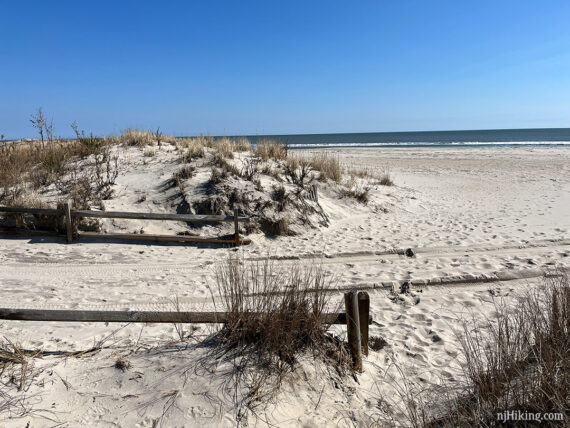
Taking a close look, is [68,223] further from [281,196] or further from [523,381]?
[523,381]

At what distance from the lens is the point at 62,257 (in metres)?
7.88

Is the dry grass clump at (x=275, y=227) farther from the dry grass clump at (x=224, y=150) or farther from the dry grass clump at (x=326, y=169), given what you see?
the dry grass clump at (x=326, y=169)

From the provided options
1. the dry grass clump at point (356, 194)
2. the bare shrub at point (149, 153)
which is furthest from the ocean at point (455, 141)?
Answer: the dry grass clump at point (356, 194)

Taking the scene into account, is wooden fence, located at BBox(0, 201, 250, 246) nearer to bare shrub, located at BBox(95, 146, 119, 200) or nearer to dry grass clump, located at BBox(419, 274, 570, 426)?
bare shrub, located at BBox(95, 146, 119, 200)

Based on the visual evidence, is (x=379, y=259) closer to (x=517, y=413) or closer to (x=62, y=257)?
(x=517, y=413)

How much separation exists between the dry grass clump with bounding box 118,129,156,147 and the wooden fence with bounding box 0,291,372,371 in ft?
40.3

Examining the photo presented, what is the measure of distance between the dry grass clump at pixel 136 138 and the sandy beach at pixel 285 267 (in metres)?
1.31

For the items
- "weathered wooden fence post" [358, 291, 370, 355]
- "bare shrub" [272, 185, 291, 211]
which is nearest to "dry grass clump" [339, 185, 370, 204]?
"bare shrub" [272, 185, 291, 211]

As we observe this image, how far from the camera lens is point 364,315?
12.4 feet

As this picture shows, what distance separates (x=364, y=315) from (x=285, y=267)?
376cm

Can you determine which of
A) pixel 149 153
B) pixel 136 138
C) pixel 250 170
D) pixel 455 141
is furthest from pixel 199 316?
pixel 455 141

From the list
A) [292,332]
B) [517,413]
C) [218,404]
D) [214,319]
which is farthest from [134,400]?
[517,413]

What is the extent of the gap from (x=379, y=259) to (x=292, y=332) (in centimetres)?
460

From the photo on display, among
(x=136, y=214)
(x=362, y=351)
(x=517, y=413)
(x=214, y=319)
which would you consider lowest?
(x=362, y=351)
